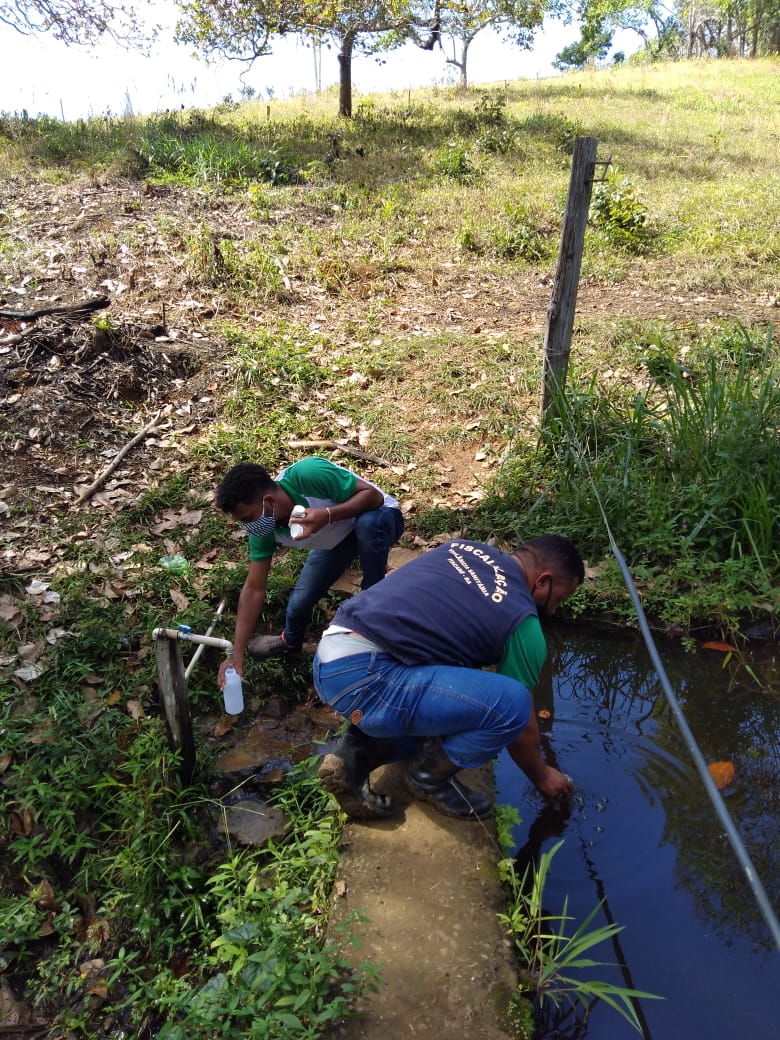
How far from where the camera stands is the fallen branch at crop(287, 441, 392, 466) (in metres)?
5.24

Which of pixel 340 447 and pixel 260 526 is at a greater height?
pixel 260 526

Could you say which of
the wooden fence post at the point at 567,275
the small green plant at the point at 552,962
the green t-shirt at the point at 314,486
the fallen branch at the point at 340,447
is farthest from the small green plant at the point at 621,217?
the small green plant at the point at 552,962

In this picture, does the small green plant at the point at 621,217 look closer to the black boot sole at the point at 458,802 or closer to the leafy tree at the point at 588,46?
the black boot sole at the point at 458,802

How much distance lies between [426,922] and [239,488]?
66.1 inches

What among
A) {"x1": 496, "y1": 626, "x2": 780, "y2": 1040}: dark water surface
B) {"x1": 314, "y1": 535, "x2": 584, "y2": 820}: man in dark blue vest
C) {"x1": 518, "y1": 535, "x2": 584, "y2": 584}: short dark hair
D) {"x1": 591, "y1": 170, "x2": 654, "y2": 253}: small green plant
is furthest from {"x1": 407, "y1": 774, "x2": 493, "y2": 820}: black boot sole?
{"x1": 591, "y1": 170, "x2": 654, "y2": 253}: small green plant

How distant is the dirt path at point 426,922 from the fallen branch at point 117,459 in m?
2.88

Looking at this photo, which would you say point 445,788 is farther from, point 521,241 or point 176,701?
point 521,241

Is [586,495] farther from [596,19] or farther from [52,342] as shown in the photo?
[596,19]

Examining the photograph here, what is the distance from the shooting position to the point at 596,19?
1359 inches

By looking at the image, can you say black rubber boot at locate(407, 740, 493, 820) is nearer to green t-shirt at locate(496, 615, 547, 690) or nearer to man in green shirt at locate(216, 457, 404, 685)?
green t-shirt at locate(496, 615, 547, 690)

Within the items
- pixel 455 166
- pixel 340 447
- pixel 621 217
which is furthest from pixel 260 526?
pixel 455 166

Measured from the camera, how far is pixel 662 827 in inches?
114

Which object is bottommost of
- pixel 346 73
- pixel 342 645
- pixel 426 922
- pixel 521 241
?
pixel 426 922

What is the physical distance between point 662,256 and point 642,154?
14.8 ft
